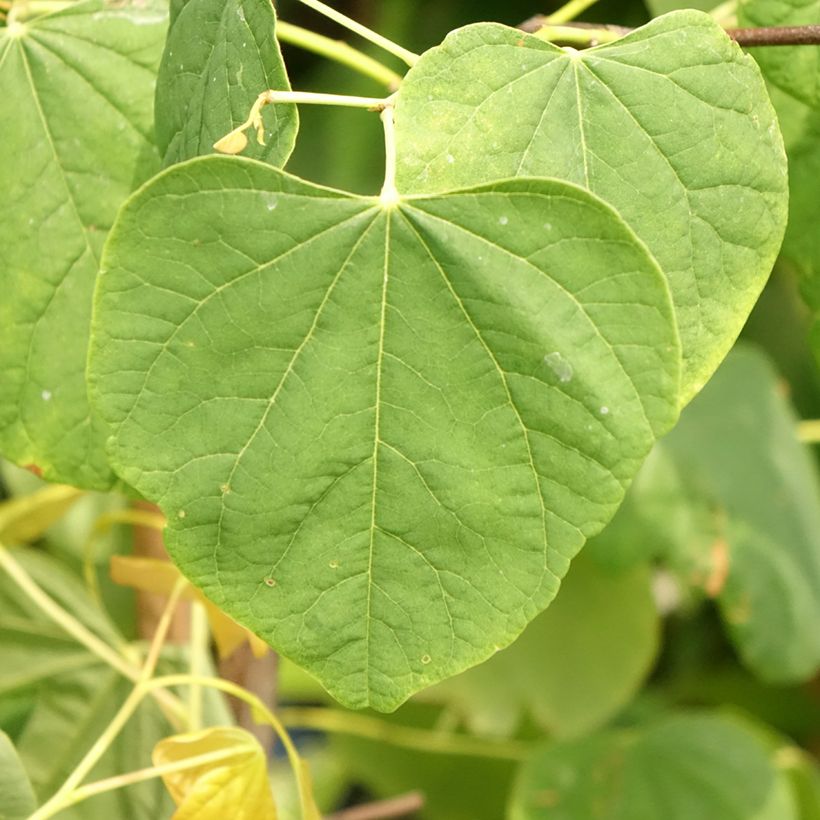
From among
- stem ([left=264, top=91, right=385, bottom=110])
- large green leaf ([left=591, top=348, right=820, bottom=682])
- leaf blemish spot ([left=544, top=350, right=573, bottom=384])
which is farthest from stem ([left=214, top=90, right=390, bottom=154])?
large green leaf ([left=591, top=348, right=820, bottom=682])

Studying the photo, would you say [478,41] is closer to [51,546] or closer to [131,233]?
[131,233]

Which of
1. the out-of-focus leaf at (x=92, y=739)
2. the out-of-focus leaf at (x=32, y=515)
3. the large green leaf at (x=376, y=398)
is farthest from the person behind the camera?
the out-of-focus leaf at (x=32, y=515)

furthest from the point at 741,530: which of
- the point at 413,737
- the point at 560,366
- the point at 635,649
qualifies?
the point at 560,366

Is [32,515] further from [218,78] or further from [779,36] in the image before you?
[779,36]

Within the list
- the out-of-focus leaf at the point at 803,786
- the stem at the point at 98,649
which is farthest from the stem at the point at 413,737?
the stem at the point at 98,649

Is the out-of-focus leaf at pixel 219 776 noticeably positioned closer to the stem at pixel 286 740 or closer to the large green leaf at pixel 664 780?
the stem at pixel 286 740

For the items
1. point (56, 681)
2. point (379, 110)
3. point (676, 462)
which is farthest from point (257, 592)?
point (676, 462)
